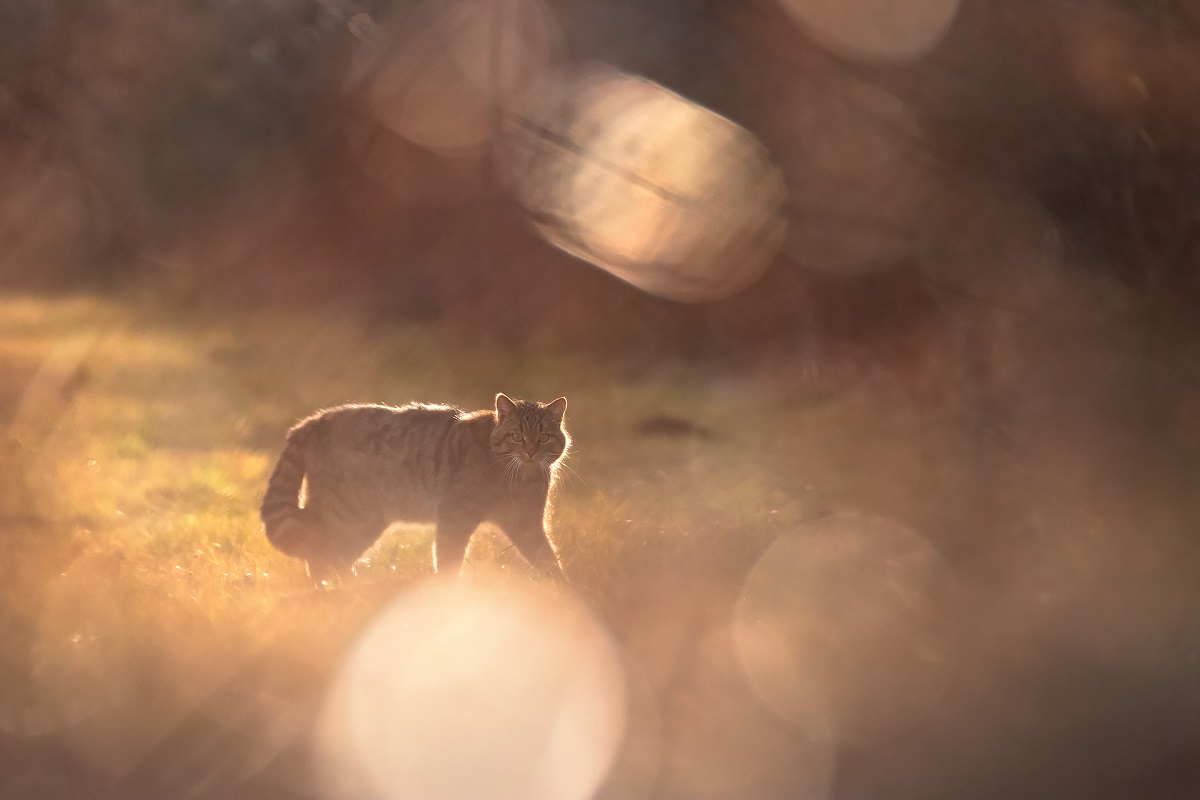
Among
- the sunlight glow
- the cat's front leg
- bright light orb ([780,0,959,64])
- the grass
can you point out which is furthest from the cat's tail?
the sunlight glow

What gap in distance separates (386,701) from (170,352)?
7.73 meters

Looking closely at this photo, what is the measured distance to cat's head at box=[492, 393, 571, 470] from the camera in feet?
23.1

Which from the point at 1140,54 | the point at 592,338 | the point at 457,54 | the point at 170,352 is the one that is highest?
the point at 1140,54

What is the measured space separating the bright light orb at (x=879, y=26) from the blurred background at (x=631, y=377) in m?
0.04

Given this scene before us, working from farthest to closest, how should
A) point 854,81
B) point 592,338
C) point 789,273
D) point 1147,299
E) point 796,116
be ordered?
point 592,338, point 789,273, point 796,116, point 854,81, point 1147,299

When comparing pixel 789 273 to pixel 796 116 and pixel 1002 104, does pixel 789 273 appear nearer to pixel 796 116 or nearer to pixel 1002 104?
pixel 796 116

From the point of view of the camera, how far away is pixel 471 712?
452cm

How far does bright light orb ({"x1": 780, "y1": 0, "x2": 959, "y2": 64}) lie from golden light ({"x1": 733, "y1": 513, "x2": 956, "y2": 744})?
11.4ft

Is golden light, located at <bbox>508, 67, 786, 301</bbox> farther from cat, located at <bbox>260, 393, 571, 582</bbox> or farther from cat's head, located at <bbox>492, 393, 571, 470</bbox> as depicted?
cat, located at <bbox>260, 393, 571, 582</bbox>

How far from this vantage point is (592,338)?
1212cm

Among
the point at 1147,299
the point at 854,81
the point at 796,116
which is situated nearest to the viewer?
the point at 1147,299

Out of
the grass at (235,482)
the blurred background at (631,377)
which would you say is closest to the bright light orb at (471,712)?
the blurred background at (631,377)

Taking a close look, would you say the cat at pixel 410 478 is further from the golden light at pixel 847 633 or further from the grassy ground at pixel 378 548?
the golden light at pixel 847 633

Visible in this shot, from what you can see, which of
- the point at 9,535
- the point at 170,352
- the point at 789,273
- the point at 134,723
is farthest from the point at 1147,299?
the point at 170,352
